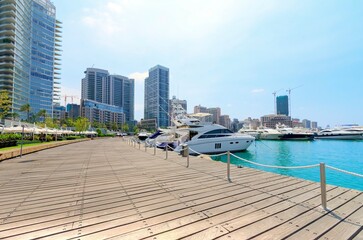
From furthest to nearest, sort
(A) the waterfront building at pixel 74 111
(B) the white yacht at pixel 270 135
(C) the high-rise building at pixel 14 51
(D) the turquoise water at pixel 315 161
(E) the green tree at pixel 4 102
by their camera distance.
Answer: (A) the waterfront building at pixel 74 111, (C) the high-rise building at pixel 14 51, (B) the white yacht at pixel 270 135, (E) the green tree at pixel 4 102, (D) the turquoise water at pixel 315 161

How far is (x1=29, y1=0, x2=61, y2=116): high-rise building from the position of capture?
3873 inches

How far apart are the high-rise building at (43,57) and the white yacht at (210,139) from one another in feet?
333

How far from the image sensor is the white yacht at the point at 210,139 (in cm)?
2569

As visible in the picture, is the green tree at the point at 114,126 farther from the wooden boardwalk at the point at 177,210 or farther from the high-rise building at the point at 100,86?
the wooden boardwalk at the point at 177,210

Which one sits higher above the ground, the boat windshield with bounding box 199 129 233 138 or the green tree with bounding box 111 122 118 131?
the green tree with bounding box 111 122 118 131

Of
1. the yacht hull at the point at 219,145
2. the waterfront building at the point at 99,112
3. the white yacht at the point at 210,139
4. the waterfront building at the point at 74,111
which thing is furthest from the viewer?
the waterfront building at the point at 74,111

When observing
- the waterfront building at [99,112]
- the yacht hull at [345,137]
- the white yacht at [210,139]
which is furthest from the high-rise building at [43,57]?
the yacht hull at [345,137]

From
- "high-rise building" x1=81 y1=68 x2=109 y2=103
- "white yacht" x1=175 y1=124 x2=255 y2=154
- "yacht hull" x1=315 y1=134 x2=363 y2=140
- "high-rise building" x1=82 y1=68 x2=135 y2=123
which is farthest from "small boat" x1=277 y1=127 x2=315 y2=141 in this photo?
"high-rise building" x1=81 y1=68 x2=109 y2=103

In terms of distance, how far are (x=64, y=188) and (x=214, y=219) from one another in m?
4.33

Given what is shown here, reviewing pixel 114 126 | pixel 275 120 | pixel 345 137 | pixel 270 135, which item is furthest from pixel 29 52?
pixel 275 120

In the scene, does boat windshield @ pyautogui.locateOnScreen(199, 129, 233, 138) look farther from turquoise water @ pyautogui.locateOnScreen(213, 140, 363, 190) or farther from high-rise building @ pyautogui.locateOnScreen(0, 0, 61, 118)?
high-rise building @ pyautogui.locateOnScreen(0, 0, 61, 118)

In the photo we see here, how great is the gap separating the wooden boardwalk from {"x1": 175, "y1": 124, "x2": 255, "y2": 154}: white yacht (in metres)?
19.6

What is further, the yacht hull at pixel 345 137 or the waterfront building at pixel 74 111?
the waterfront building at pixel 74 111

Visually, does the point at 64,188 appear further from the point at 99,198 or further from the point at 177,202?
the point at 177,202
